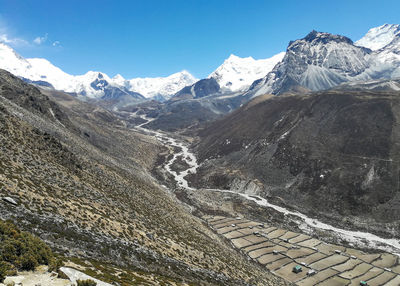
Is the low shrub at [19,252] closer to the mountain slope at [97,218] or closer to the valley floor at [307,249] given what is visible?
the mountain slope at [97,218]

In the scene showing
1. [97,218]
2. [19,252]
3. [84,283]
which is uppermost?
[19,252]

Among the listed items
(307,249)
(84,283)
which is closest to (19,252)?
(84,283)

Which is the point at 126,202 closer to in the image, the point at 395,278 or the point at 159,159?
the point at 395,278

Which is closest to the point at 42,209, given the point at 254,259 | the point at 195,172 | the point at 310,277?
the point at 254,259

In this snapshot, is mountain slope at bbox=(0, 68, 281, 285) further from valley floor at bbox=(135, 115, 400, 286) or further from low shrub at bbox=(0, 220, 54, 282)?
valley floor at bbox=(135, 115, 400, 286)

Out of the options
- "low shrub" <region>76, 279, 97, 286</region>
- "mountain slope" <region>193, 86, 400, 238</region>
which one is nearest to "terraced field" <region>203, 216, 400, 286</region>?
"mountain slope" <region>193, 86, 400, 238</region>

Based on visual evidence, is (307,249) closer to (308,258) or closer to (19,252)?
(308,258)

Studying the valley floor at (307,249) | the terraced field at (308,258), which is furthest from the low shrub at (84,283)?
the valley floor at (307,249)

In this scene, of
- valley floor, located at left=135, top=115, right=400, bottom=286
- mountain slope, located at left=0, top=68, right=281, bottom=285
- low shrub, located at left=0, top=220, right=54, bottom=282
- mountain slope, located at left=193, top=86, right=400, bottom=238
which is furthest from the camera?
mountain slope, located at left=193, top=86, right=400, bottom=238
